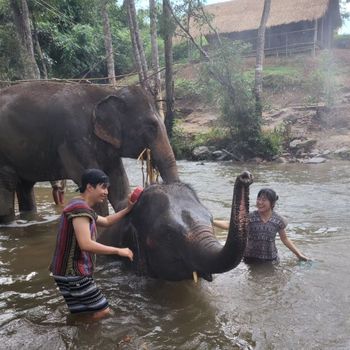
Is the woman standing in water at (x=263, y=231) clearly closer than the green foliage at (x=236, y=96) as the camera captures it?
Yes

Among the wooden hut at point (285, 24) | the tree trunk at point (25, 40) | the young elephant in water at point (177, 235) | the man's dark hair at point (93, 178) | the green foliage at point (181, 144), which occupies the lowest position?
the green foliage at point (181, 144)

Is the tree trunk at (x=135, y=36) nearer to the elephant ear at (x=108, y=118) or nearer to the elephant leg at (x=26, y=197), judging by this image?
the elephant leg at (x=26, y=197)

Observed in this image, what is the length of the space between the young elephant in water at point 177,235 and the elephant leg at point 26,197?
2722 millimetres

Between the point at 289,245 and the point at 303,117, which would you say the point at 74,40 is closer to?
the point at 303,117

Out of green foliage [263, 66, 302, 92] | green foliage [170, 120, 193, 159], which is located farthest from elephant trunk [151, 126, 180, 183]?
green foliage [263, 66, 302, 92]

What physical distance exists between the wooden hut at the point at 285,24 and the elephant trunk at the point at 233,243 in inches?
978

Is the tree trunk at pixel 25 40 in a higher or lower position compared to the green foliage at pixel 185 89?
higher

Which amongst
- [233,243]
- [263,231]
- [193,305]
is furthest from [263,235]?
[233,243]

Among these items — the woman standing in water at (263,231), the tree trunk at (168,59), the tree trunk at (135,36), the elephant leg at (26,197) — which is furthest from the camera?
the tree trunk at (168,59)

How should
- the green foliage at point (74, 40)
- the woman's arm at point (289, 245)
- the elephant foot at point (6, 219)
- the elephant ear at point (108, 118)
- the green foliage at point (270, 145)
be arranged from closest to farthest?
the woman's arm at point (289, 245)
the elephant ear at point (108, 118)
the elephant foot at point (6, 219)
the green foliage at point (270, 145)
the green foliage at point (74, 40)

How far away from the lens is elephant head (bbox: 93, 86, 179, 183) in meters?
5.76

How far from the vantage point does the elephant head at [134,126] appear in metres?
5.76

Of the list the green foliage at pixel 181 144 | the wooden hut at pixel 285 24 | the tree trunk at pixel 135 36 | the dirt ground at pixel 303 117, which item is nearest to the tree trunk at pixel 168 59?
the green foliage at pixel 181 144

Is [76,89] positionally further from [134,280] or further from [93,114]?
[134,280]
